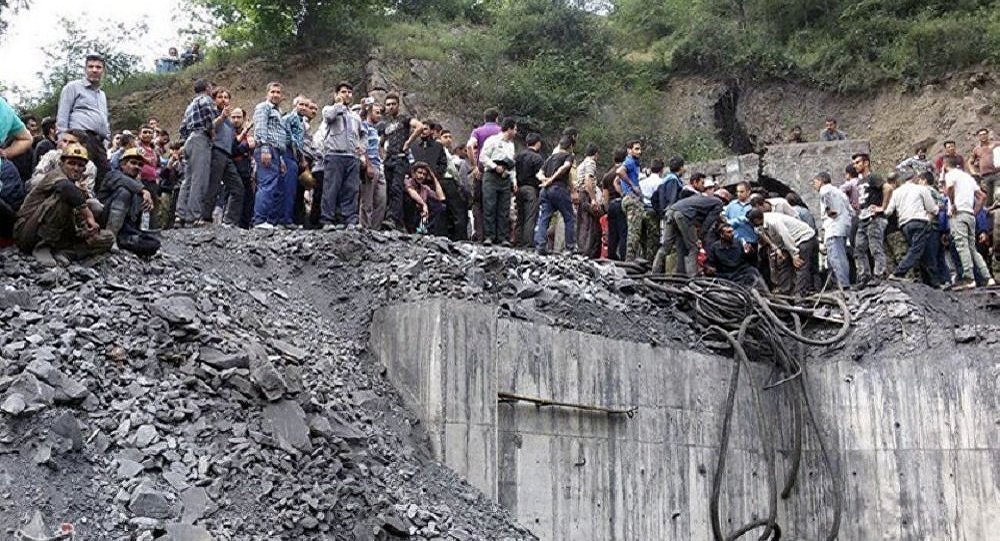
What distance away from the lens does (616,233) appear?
13133 millimetres

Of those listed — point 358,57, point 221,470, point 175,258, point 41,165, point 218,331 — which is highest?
point 358,57

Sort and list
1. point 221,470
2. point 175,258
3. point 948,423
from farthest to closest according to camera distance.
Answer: point 948,423 < point 175,258 < point 221,470

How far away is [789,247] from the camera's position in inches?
507

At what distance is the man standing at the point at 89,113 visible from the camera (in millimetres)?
9430

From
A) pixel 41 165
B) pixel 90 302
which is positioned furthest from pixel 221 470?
pixel 41 165

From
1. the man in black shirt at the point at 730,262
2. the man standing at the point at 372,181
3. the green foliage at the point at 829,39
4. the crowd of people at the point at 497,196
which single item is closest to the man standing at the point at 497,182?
the crowd of people at the point at 497,196

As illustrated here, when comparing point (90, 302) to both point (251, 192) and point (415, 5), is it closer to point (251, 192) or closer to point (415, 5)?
point (251, 192)

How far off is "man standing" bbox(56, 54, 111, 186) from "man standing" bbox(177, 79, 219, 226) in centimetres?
97

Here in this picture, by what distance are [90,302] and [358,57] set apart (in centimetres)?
1715

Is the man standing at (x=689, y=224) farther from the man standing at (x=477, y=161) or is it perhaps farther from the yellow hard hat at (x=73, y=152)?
the yellow hard hat at (x=73, y=152)

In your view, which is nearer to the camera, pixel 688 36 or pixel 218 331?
pixel 218 331

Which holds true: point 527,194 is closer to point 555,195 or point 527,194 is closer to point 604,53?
point 555,195

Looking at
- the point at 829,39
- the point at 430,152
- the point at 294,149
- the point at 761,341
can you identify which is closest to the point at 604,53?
the point at 829,39

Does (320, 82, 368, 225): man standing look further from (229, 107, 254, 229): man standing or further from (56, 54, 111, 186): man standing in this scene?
(56, 54, 111, 186): man standing
